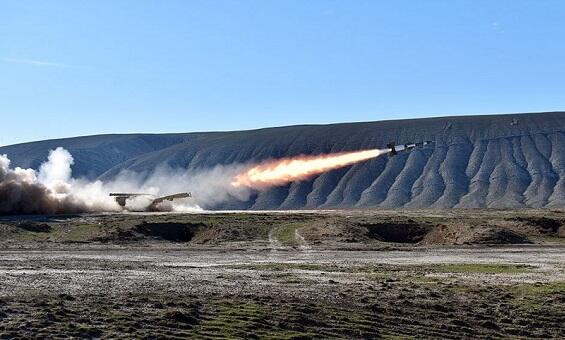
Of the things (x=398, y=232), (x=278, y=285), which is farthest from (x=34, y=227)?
(x=278, y=285)

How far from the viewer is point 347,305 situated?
30.4 meters

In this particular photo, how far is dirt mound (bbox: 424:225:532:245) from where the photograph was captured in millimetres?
69500

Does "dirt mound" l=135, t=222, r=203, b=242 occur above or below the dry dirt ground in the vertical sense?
above

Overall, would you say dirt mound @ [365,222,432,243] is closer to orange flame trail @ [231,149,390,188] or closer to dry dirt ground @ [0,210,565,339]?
dry dirt ground @ [0,210,565,339]

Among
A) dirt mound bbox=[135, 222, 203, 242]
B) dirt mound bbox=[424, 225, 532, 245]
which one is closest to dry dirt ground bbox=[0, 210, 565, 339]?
dirt mound bbox=[424, 225, 532, 245]

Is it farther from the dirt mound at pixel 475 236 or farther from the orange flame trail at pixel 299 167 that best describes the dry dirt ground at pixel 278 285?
the orange flame trail at pixel 299 167

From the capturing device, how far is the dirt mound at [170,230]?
73.9 meters

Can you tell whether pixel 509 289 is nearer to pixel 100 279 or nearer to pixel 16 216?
pixel 100 279

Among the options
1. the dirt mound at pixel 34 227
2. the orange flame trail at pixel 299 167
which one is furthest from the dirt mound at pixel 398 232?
the dirt mound at pixel 34 227

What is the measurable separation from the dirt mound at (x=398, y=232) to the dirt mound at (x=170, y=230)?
1747 cm

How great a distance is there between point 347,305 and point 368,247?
111 feet

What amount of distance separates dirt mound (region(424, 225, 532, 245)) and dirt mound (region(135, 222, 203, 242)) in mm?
23052

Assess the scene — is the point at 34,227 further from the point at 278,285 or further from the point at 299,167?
the point at 299,167

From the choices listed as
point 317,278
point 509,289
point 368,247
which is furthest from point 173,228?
point 509,289
